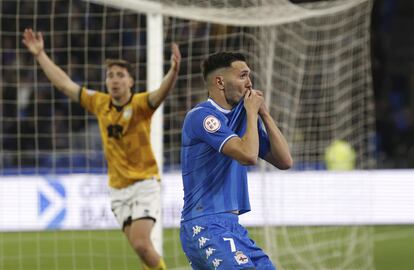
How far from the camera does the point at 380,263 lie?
492 inches

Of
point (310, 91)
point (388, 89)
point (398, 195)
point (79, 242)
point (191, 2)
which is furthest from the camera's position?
point (388, 89)

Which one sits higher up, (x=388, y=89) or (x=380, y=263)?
(x=388, y=89)

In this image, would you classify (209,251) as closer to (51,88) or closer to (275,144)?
(275,144)

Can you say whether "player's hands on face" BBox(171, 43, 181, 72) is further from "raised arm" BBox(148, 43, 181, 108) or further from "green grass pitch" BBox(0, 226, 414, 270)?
"green grass pitch" BBox(0, 226, 414, 270)

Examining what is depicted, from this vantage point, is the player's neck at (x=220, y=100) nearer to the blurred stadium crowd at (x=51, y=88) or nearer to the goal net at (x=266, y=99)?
the goal net at (x=266, y=99)

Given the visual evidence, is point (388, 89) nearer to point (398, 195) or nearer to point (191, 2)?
point (398, 195)

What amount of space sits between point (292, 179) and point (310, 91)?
70.7 inches

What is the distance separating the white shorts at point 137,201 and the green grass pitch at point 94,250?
3.10 meters

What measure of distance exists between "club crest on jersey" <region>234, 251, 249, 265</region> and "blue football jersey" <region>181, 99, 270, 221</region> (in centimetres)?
28

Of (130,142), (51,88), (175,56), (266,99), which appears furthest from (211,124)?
(51,88)

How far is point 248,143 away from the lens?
5551mm

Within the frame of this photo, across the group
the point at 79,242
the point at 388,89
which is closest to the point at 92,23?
the point at 79,242

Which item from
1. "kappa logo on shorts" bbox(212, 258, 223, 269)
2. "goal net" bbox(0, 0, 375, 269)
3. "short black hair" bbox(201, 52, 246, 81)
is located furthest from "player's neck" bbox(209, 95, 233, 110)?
"goal net" bbox(0, 0, 375, 269)

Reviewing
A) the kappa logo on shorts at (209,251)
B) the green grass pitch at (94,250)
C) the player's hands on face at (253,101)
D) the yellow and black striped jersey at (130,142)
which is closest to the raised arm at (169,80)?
the yellow and black striped jersey at (130,142)
